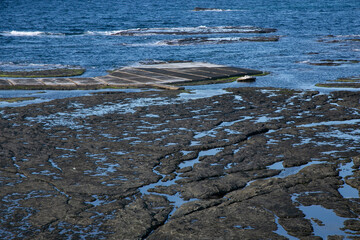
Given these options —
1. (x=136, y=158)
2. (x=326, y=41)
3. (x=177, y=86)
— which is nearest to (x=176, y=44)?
(x=326, y=41)

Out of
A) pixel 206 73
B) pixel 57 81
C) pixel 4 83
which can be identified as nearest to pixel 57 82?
pixel 57 81

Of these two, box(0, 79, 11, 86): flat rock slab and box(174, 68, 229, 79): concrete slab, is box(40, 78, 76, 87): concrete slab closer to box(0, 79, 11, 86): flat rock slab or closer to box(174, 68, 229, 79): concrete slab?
box(0, 79, 11, 86): flat rock slab

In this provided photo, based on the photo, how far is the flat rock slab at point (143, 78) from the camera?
1657 cm

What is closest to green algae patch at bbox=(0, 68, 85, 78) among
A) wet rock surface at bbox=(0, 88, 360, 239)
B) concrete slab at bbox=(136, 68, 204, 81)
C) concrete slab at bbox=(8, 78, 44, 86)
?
concrete slab at bbox=(8, 78, 44, 86)

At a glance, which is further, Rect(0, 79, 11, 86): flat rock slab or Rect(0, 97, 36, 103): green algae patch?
Rect(0, 79, 11, 86): flat rock slab

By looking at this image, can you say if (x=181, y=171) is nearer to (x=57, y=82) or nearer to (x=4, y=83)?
(x=57, y=82)

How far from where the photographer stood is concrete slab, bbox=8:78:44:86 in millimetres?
16922

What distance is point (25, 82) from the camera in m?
17.3

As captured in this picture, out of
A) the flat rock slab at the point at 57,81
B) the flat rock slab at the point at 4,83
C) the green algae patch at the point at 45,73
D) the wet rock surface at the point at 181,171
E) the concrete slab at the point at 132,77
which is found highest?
the wet rock surface at the point at 181,171

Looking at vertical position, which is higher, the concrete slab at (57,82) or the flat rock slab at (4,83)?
the flat rock slab at (4,83)

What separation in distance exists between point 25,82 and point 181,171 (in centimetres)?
1124

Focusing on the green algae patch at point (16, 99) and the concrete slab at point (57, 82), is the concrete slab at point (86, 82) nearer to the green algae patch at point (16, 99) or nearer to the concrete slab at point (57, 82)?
the concrete slab at point (57, 82)

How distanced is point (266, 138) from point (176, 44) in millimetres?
23952

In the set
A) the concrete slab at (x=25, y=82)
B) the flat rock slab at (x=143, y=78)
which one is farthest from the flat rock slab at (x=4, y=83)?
the concrete slab at (x=25, y=82)
